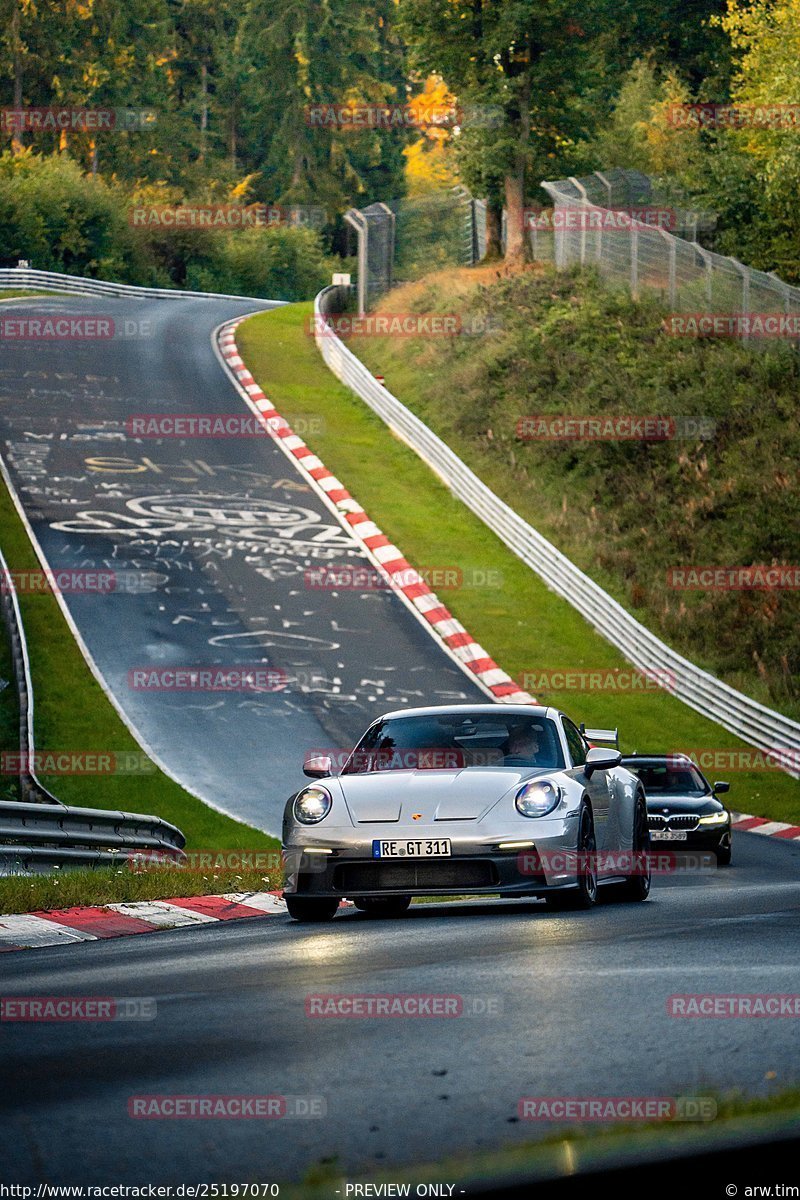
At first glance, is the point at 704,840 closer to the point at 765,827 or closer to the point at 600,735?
the point at 765,827

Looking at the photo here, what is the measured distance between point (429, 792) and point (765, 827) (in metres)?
11.8

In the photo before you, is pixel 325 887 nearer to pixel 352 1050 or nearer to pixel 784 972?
pixel 784 972

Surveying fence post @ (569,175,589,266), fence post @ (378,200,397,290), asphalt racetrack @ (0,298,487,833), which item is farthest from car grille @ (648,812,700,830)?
fence post @ (378,200,397,290)

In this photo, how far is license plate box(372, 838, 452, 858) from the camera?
33.4ft

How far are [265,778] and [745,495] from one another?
1533 centimetres

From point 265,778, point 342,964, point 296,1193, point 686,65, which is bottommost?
point 265,778

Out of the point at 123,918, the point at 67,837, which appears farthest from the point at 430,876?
the point at 67,837

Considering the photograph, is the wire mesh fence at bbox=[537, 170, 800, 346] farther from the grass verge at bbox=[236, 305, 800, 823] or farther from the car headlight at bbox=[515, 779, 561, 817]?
the car headlight at bbox=[515, 779, 561, 817]

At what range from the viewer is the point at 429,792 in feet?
34.4

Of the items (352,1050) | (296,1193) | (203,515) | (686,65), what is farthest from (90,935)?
(686,65)

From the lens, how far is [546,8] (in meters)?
46.6

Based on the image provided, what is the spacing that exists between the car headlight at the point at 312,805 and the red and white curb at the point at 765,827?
442 inches

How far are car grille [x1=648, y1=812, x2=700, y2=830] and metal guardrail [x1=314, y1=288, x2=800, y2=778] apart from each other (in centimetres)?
572

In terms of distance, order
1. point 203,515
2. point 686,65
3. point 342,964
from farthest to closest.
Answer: point 686,65
point 203,515
point 342,964
